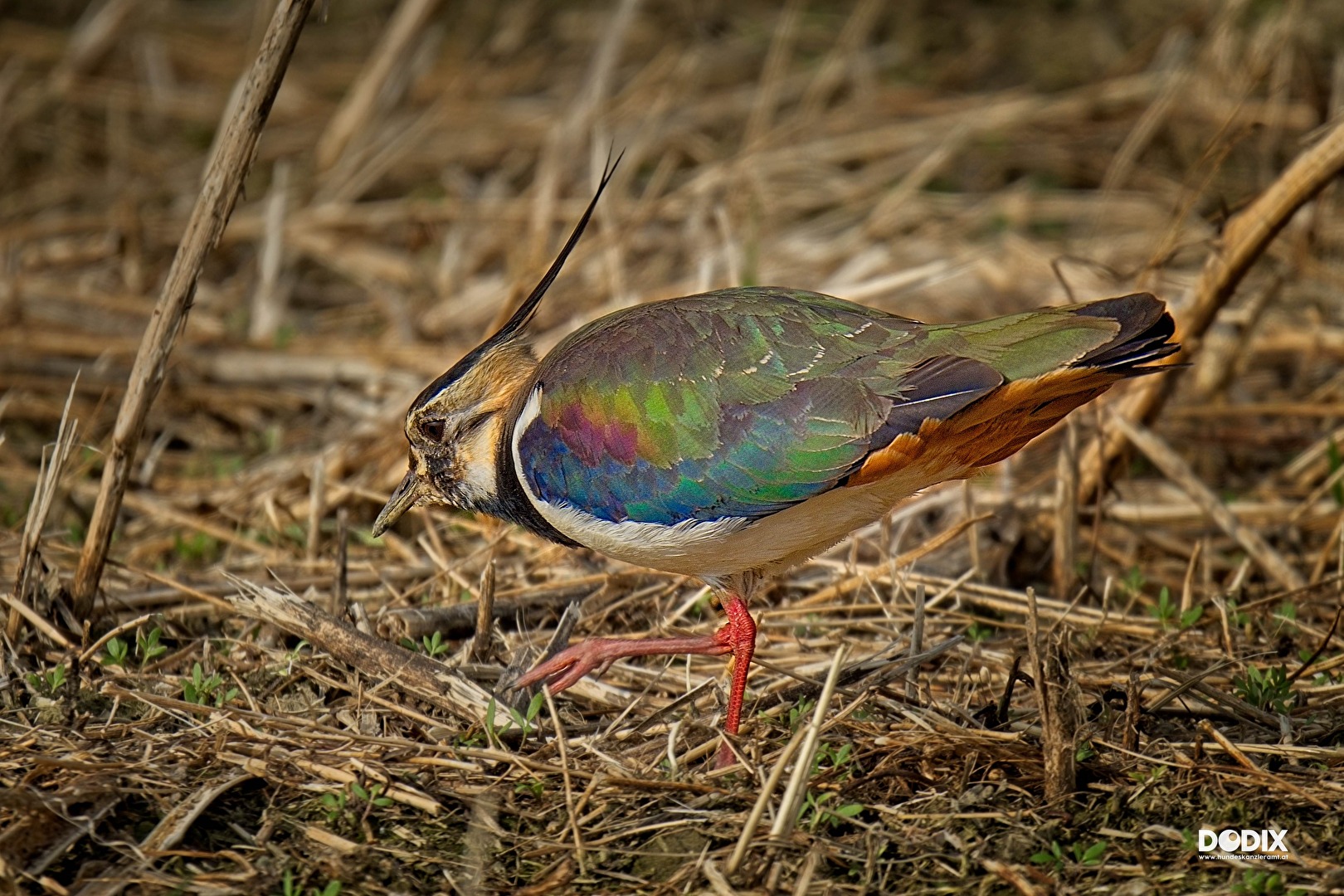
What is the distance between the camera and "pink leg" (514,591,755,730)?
4191 mm

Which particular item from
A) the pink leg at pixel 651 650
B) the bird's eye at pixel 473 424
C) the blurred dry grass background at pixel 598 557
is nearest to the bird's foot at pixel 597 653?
the pink leg at pixel 651 650

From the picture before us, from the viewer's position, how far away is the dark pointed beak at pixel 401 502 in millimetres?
4723

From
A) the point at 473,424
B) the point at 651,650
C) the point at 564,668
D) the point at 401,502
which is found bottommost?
the point at 564,668

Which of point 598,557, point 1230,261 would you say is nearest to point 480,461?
point 598,557

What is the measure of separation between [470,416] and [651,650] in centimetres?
94

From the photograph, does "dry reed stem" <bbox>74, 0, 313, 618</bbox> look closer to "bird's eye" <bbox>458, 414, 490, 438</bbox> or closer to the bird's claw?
"bird's eye" <bbox>458, 414, 490, 438</bbox>

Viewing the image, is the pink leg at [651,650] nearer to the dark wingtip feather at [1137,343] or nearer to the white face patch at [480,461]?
the white face patch at [480,461]

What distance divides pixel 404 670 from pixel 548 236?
387cm

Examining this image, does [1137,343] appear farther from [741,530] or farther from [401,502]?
[401,502]

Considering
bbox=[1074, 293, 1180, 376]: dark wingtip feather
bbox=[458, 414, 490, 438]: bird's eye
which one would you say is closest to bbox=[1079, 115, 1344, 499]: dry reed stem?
bbox=[1074, 293, 1180, 376]: dark wingtip feather

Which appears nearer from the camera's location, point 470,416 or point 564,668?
point 564,668

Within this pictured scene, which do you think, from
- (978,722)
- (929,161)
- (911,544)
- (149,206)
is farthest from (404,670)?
(149,206)

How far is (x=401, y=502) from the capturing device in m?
4.76

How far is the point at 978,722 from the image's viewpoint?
4023 millimetres
